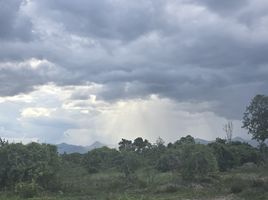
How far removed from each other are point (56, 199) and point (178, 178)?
21283 millimetres

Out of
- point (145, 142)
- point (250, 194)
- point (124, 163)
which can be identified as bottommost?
point (250, 194)

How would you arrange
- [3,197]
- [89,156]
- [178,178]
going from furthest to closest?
1. [89,156]
2. [178,178]
3. [3,197]

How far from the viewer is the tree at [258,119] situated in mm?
95438

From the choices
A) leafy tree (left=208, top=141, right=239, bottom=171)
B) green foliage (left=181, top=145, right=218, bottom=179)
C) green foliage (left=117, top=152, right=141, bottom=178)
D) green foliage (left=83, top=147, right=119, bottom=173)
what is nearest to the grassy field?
green foliage (left=181, top=145, right=218, bottom=179)

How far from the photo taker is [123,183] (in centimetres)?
5725

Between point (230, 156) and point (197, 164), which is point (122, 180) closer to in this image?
point (197, 164)

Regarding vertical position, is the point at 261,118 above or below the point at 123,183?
above

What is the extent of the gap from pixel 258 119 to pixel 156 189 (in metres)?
52.2

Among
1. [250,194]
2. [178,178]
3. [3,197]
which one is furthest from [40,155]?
[250,194]

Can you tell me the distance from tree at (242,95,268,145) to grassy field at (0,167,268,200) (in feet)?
126

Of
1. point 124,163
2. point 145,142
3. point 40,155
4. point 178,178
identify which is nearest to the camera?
point 40,155

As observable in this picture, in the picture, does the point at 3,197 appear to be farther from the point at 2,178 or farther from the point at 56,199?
the point at 2,178

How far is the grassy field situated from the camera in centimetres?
4247

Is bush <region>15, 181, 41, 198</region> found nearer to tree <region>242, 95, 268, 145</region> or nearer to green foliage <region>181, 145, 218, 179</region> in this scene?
green foliage <region>181, 145, 218, 179</region>
